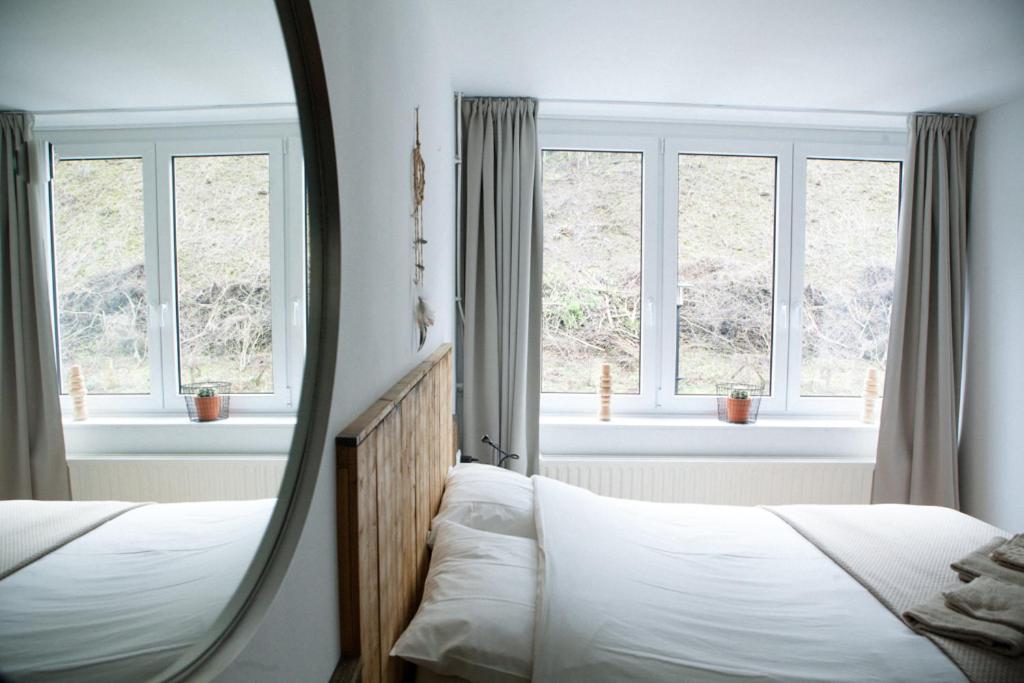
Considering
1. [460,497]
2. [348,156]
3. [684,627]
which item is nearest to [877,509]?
[684,627]

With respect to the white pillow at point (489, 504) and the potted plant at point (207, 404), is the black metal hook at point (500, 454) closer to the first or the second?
the white pillow at point (489, 504)

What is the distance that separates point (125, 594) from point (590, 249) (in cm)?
287

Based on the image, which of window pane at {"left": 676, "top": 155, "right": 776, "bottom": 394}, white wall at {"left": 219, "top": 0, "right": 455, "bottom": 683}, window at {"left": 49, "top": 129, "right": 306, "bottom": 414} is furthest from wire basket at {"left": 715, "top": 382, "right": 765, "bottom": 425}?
window at {"left": 49, "top": 129, "right": 306, "bottom": 414}

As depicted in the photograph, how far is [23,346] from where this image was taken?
0.89 ft

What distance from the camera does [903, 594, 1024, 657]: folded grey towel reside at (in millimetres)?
1238

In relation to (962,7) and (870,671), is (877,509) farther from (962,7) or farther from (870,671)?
(962,7)

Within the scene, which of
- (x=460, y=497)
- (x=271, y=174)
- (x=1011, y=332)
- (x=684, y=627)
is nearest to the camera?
(x=271, y=174)

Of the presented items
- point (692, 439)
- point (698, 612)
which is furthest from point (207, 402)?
point (692, 439)

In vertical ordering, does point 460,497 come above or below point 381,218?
below

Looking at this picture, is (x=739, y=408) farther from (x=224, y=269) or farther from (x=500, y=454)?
(x=224, y=269)

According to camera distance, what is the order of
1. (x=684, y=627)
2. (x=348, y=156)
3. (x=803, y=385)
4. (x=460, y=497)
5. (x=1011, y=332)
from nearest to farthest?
(x=348, y=156) → (x=684, y=627) → (x=460, y=497) → (x=1011, y=332) → (x=803, y=385)

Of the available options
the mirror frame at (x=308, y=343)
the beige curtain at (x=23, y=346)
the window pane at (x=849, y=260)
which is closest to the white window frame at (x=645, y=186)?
the window pane at (x=849, y=260)

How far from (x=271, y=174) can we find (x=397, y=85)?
2.67 ft

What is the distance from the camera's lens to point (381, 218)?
1.08 m
